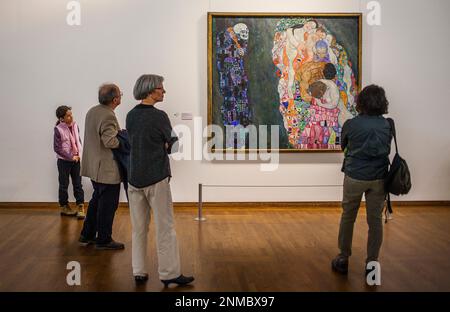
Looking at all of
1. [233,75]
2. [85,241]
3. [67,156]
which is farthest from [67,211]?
[233,75]

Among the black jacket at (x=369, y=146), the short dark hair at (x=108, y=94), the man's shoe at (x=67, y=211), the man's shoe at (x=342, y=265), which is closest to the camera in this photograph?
the black jacket at (x=369, y=146)

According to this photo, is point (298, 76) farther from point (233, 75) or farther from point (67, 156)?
point (67, 156)

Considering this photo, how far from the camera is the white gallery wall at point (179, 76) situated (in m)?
9.59

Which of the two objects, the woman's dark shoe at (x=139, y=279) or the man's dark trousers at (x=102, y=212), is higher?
the man's dark trousers at (x=102, y=212)

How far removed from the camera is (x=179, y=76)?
31.9 feet

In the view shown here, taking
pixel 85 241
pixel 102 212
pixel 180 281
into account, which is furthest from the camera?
pixel 85 241

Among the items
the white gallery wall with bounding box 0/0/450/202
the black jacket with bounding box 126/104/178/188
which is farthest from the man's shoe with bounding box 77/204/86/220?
the black jacket with bounding box 126/104/178/188

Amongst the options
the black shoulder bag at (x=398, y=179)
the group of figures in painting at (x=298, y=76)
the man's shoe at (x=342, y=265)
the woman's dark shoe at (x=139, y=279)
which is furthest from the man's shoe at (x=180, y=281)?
the group of figures in painting at (x=298, y=76)

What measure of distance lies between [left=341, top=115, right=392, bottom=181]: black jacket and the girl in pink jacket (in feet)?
15.3

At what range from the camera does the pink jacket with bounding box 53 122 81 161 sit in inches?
345

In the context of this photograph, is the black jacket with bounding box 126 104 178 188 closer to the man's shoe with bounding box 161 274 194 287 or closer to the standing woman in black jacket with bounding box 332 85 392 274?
the man's shoe with bounding box 161 274 194 287

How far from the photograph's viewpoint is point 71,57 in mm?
9609

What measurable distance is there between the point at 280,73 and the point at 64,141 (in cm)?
351

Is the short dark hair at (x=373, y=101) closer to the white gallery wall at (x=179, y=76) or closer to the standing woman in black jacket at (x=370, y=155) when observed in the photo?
the standing woman in black jacket at (x=370, y=155)
